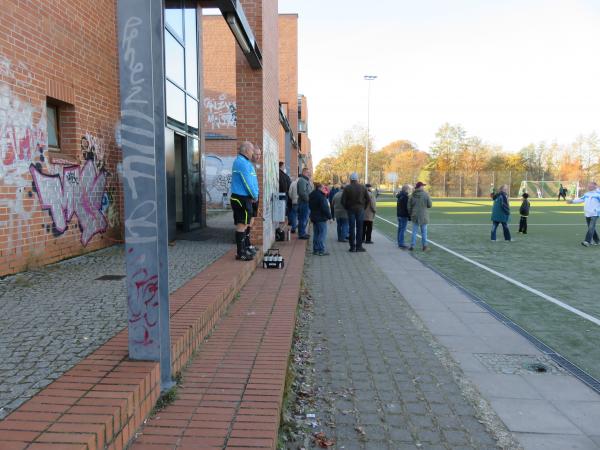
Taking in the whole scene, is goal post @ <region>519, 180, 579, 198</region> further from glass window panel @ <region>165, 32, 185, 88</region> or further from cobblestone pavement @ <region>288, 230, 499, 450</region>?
cobblestone pavement @ <region>288, 230, 499, 450</region>

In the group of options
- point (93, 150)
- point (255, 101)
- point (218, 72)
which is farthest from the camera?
point (218, 72)

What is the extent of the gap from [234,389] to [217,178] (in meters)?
20.8

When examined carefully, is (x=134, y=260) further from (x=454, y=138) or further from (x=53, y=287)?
(x=454, y=138)

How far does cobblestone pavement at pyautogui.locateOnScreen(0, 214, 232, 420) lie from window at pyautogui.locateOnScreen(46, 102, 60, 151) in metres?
1.79

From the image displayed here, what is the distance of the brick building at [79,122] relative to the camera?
5691 mm

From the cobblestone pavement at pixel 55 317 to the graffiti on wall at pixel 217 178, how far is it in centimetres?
1651

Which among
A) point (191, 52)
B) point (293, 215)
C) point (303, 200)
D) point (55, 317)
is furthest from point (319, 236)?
point (55, 317)

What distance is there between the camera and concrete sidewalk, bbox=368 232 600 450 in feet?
10.6

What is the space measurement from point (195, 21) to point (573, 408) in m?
11.4

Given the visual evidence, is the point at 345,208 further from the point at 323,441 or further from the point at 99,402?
the point at 99,402

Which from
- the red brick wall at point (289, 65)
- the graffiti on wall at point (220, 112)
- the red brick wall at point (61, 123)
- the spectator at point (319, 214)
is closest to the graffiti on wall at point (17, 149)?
the red brick wall at point (61, 123)

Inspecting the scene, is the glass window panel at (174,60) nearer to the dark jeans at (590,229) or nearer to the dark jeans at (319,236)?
the dark jeans at (319,236)

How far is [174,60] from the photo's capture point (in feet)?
31.6

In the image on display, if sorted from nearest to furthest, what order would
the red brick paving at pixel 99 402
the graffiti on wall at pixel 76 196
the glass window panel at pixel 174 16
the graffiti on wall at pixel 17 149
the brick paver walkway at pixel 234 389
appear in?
the red brick paving at pixel 99 402 < the brick paver walkway at pixel 234 389 < the graffiti on wall at pixel 17 149 < the graffiti on wall at pixel 76 196 < the glass window panel at pixel 174 16
